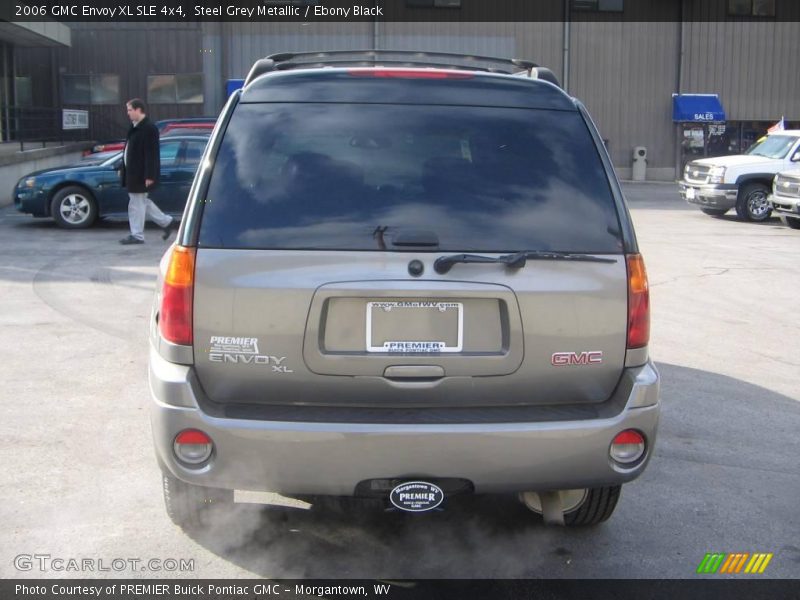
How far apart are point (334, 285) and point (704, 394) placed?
13.1ft

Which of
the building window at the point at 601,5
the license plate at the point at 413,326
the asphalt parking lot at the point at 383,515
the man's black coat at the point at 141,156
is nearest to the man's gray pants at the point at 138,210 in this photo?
the man's black coat at the point at 141,156

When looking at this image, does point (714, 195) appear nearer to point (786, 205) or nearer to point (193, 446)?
point (786, 205)

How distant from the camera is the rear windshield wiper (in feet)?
11.6

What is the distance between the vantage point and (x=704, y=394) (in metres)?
6.66

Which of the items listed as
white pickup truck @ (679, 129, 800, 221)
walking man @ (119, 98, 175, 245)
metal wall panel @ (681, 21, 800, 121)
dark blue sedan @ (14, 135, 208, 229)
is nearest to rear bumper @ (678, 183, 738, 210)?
white pickup truck @ (679, 129, 800, 221)

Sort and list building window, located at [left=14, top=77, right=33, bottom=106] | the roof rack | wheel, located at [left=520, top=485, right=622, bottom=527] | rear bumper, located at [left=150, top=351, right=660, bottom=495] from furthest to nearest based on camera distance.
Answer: building window, located at [left=14, top=77, right=33, bottom=106]
the roof rack
wheel, located at [left=520, top=485, right=622, bottom=527]
rear bumper, located at [left=150, top=351, right=660, bottom=495]

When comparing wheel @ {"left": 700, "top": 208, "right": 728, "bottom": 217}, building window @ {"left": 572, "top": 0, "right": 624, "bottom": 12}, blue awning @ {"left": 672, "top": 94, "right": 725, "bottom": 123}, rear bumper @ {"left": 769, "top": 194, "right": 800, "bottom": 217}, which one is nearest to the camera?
rear bumper @ {"left": 769, "top": 194, "right": 800, "bottom": 217}

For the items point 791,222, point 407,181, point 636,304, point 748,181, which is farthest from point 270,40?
point 636,304

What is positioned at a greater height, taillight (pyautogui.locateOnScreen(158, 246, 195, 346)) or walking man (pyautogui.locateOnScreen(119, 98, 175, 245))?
walking man (pyautogui.locateOnScreen(119, 98, 175, 245))

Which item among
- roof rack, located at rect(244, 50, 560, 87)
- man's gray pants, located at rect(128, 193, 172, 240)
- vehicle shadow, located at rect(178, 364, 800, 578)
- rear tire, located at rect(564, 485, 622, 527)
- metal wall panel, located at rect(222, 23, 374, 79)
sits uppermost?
metal wall panel, located at rect(222, 23, 374, 79)

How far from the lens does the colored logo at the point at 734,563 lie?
13.1 feet

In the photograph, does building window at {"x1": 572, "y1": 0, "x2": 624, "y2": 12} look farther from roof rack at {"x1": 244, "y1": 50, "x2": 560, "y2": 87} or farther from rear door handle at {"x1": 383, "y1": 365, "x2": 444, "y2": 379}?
rear door handle at {"x1": 383, "y1": 365, "x2": 444, "y2": 379}

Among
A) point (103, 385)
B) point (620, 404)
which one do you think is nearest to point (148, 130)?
point (103, 385)

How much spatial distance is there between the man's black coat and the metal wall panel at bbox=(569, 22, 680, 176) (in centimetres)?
2352
